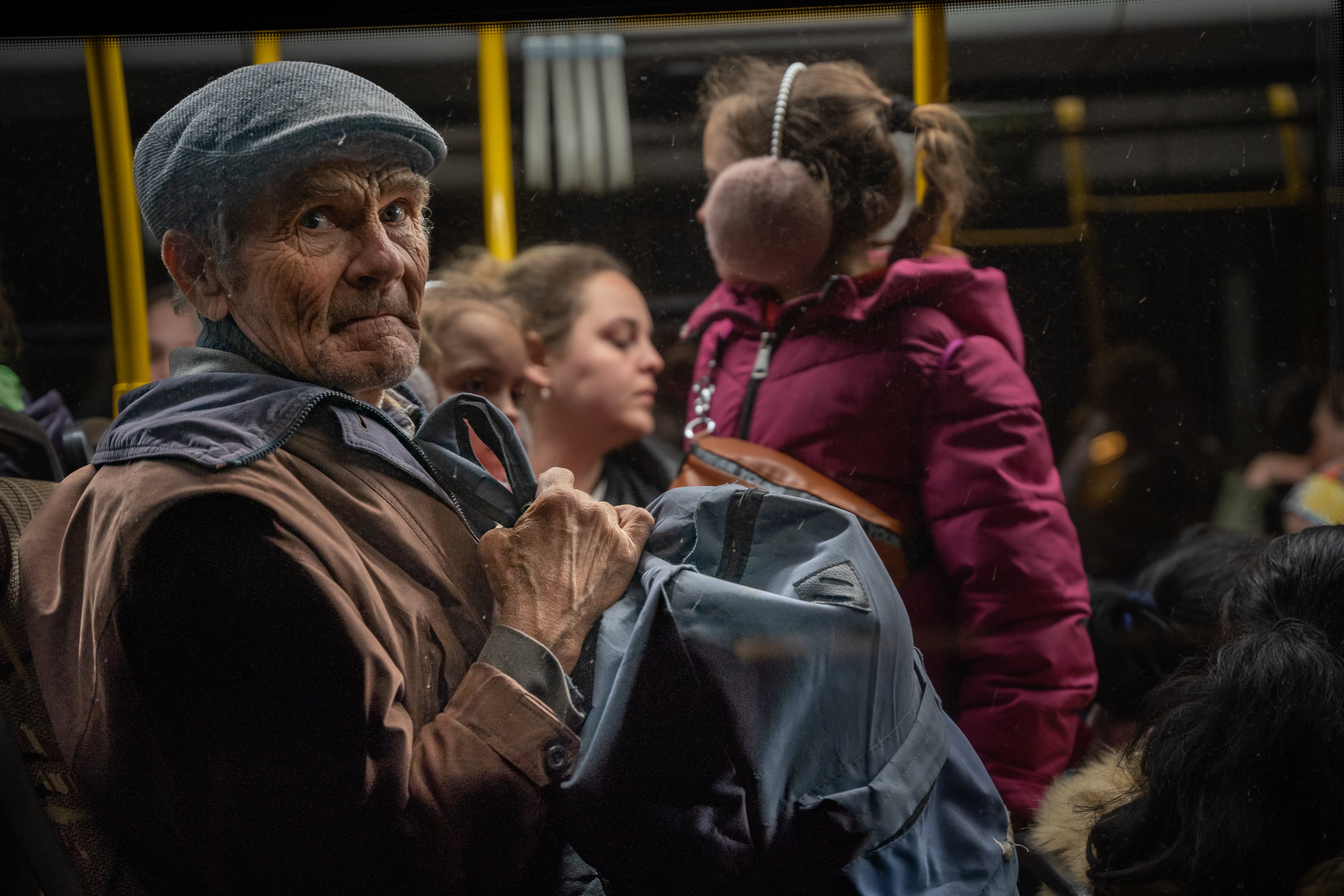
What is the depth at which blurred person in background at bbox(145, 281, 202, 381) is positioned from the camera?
1.64m

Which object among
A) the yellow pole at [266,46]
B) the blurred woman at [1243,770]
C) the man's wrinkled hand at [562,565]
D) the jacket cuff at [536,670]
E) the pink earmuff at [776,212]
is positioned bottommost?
the blurred woman at [1243,770]

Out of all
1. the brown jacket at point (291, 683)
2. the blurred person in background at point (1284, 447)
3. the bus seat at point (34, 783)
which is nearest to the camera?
the brown jacket at point (291, 683)

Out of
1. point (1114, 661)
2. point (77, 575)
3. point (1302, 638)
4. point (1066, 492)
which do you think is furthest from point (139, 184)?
point (1302, 638)

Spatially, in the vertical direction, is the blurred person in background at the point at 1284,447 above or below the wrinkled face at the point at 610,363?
below

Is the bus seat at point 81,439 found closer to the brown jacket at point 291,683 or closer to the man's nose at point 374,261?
the brown jacket at point 291,683

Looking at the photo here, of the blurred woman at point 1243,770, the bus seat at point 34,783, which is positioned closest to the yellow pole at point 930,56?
the blurred woman at point 1243,770

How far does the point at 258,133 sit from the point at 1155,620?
5.30ft

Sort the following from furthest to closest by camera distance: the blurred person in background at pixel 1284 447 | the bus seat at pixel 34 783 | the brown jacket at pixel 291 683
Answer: the blurred person in background at pixel 1284 447 → the bus seat at pixel 34 783 → the brown jacket at pixel 291 683

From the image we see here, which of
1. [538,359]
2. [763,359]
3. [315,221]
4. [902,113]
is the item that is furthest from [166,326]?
[902,113]

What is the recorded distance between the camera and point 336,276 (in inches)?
60.2

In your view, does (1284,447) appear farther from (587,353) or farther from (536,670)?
(536,670)

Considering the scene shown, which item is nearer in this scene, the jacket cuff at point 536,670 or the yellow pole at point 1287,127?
the jacket cuff at point 536,670

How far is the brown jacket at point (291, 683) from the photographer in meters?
1.51

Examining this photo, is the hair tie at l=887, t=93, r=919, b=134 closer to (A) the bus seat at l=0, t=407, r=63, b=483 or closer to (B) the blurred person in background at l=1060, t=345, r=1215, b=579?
(B) the blurred person in background at l=1060, t=345, r=1215, b=579
